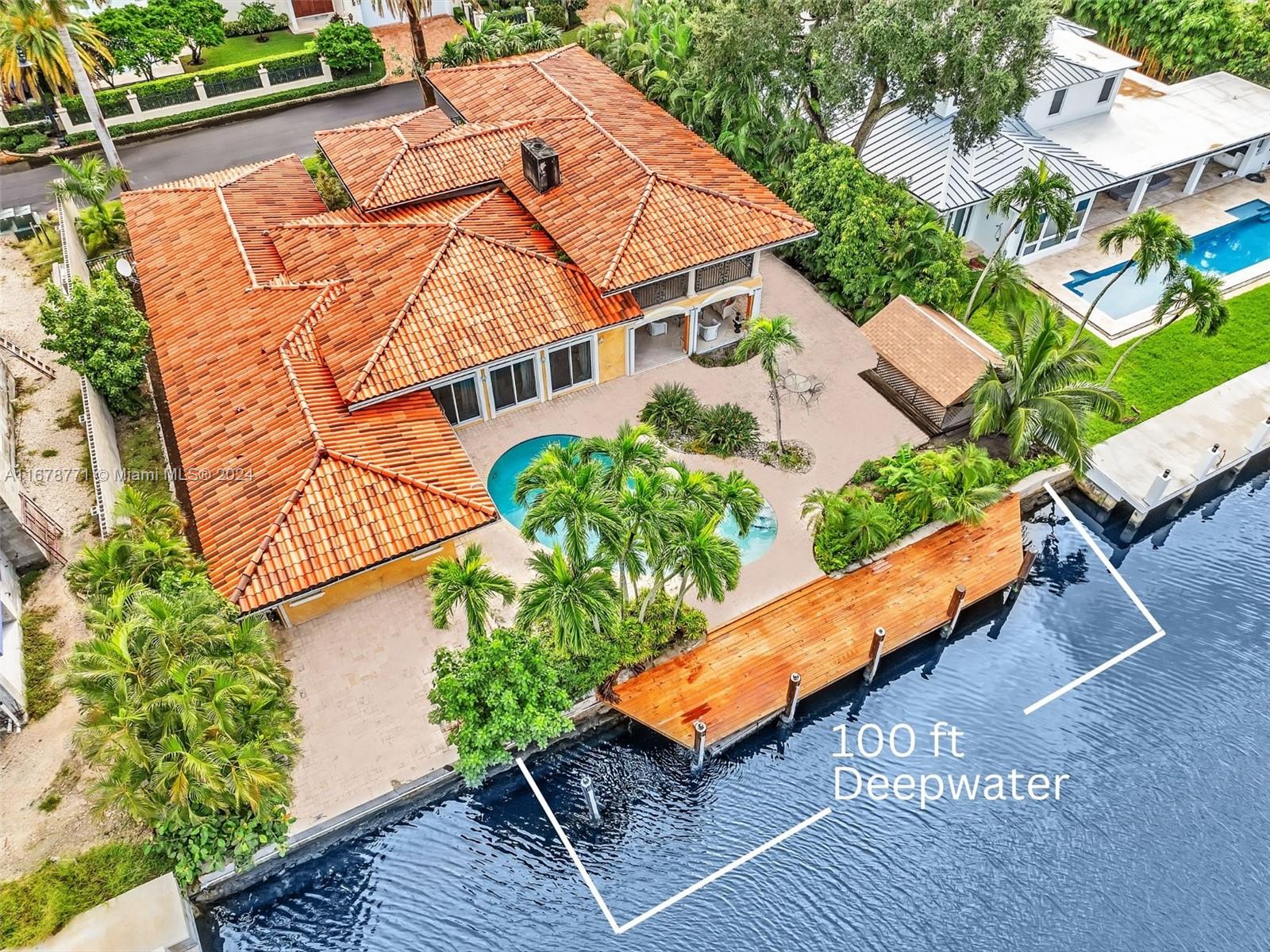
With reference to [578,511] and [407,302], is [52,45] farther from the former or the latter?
[578,511]

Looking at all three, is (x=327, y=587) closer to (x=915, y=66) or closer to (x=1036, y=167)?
(x=915, y=66)

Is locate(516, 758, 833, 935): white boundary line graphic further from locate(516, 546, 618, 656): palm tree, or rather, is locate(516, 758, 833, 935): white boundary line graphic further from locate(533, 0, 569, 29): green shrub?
locate(533, 0, 569, 29): green shrub

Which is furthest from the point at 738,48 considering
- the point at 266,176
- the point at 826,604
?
the point at 826,604

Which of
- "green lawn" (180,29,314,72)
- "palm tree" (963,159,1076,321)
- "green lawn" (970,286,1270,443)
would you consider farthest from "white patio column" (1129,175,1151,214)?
"green lawn" (180,29,314,72)

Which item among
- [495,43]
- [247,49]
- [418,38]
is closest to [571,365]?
[495,43]

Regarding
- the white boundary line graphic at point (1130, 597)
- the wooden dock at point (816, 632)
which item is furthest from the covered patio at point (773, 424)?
the white boundary line graphic at point (1130, 597)

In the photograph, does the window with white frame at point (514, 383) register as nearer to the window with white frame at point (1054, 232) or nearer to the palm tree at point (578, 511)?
the palm tree at point (578, 511)
